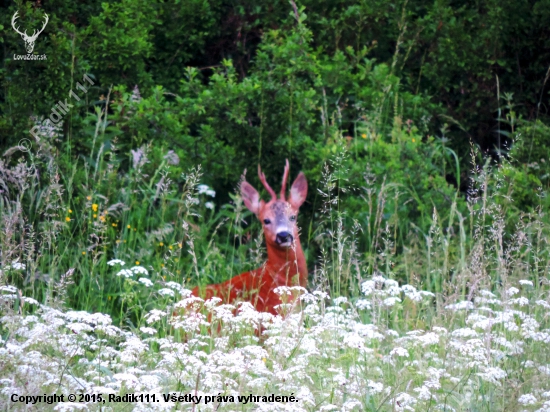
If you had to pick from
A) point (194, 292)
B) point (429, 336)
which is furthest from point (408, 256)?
point (429, 336)

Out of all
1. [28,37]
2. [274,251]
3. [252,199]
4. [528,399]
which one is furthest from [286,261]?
[528,399]

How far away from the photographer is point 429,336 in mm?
3078

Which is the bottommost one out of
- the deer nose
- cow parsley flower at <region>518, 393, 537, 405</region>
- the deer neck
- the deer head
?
the deer neck

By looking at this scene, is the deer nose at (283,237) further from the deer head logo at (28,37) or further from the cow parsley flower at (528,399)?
the cow parsley flower at (528,399)

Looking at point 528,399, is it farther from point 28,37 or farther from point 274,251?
point 28,37

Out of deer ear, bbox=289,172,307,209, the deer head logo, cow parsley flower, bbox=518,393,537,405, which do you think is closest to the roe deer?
deer ear, bbox=289,172,307,209

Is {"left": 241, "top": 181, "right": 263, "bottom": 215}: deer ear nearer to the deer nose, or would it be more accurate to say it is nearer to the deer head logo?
the deer nose

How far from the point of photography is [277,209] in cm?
566

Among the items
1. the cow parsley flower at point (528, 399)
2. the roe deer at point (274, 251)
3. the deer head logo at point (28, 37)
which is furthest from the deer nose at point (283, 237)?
the cow parsley flower at point (528, 399)

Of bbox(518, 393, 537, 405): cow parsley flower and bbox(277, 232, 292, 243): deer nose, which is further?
bbox(277, 232, 292, 243): deer nose

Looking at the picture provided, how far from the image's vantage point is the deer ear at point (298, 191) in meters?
5.80

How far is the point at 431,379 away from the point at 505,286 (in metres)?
0.63

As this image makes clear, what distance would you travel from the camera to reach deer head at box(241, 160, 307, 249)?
5516 millimetres

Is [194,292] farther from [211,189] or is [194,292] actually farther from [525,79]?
[525,79]
